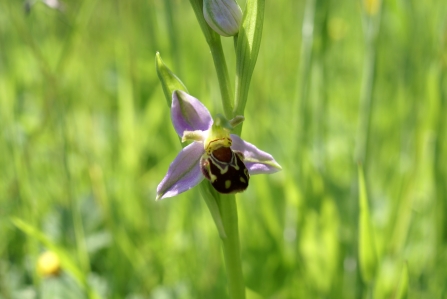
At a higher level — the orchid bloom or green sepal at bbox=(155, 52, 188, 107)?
green sepal at bbox=(155, 52, 188, 107)

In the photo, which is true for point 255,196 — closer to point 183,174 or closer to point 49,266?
point 49,266

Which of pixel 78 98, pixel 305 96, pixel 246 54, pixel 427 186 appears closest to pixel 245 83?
pixel 246 54

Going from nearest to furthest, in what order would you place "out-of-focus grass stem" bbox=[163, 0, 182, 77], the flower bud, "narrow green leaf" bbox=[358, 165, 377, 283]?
the flower bud
"narrow green leaf" bbox=[358, 165, 377, 283]
"out-of-focus grass stem" bbox=[163, 0, 182, 77]

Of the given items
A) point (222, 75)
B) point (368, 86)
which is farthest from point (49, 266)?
point (368, 86)

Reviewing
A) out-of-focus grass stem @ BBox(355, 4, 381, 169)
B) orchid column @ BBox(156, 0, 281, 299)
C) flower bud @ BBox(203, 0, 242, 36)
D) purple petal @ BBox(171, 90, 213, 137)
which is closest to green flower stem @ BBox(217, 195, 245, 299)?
orchid column @ BBox(156, 0, 281, 299)

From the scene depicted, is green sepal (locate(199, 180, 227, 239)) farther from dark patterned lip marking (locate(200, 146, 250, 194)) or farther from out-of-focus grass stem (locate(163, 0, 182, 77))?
out-of-focus grass stem (locate(163, 0, 182, 77))

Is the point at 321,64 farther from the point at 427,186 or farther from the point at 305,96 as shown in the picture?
the point at 427,186
